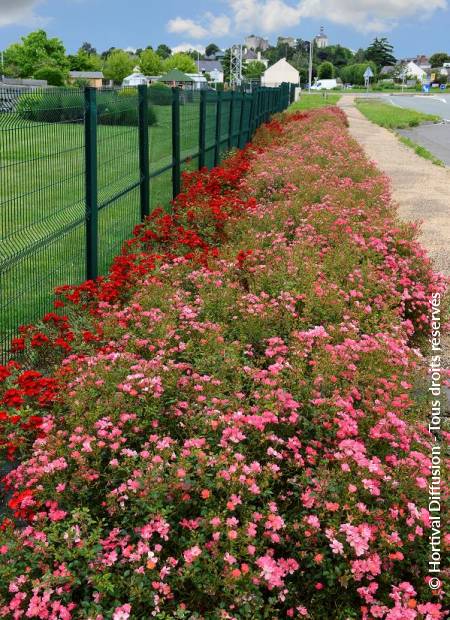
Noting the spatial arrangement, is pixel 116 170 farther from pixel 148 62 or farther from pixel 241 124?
pixel 148 62

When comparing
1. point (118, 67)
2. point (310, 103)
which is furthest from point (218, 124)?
point (118, 67)

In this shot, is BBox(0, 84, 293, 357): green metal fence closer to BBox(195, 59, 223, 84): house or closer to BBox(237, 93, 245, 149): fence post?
BBox(237, 93, 245, 149): fence post

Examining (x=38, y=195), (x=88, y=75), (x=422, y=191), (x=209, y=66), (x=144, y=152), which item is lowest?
(x=422, y=191)

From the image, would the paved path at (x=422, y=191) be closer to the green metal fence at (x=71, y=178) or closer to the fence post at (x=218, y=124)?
the green metal fence at (x=71, y=178)

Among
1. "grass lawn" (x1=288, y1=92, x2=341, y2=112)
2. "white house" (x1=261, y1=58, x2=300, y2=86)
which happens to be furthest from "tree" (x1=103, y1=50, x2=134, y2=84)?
"grass lawn" (x1=288, y1=92, x2=341, y2=112)

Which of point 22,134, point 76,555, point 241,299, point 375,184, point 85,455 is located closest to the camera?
point 76,555

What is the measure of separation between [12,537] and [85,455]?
1.47 ft

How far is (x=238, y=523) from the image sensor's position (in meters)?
2.71

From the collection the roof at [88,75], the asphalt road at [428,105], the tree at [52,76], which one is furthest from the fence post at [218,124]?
the roof at [88,75]

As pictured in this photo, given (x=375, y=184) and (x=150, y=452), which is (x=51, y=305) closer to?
(x=150, y=452)

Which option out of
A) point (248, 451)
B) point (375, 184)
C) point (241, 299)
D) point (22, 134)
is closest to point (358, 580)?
point (248, 451)

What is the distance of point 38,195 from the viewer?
483cm

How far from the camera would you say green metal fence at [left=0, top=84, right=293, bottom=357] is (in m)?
4.50

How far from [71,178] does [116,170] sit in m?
1.47
